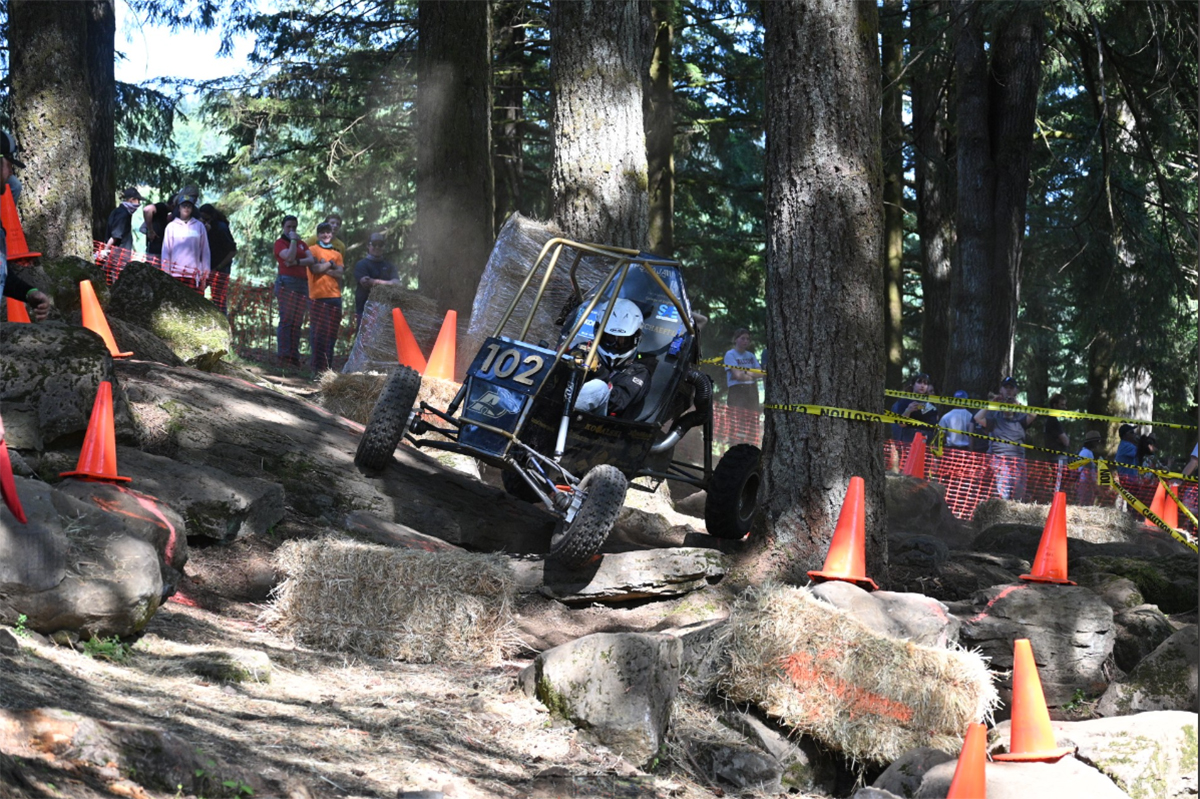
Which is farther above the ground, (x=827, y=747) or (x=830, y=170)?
(x=830, y=170)

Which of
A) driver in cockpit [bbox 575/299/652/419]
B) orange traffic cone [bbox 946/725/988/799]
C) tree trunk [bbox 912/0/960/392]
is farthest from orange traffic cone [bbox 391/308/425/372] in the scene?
tree trunk [bbox 912/0/960/392]

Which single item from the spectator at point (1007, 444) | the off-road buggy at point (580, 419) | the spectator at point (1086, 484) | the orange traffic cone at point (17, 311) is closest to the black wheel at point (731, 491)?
the off-road buggy at point (580, 419)

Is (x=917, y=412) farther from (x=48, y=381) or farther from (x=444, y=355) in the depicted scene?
(x=48, y=381)

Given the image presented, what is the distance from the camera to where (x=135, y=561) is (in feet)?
18.7

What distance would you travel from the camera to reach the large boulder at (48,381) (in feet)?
23.9

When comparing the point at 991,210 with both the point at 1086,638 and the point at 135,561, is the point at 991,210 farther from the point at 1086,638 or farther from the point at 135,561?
the point at 135,561

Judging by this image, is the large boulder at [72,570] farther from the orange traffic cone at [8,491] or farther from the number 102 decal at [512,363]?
the number 102 decal at [512,363]

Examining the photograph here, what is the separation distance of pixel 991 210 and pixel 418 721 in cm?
1501

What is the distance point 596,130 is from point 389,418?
4605mm

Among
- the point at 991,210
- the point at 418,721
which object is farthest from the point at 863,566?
the point at 991,210

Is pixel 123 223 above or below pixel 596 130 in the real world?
below

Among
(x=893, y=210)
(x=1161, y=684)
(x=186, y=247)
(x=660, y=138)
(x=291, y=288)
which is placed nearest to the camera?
(x=1161, y=684)

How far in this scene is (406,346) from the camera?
1255 centimetres

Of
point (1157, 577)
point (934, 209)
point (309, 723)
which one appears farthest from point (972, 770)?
point (934, 209)
